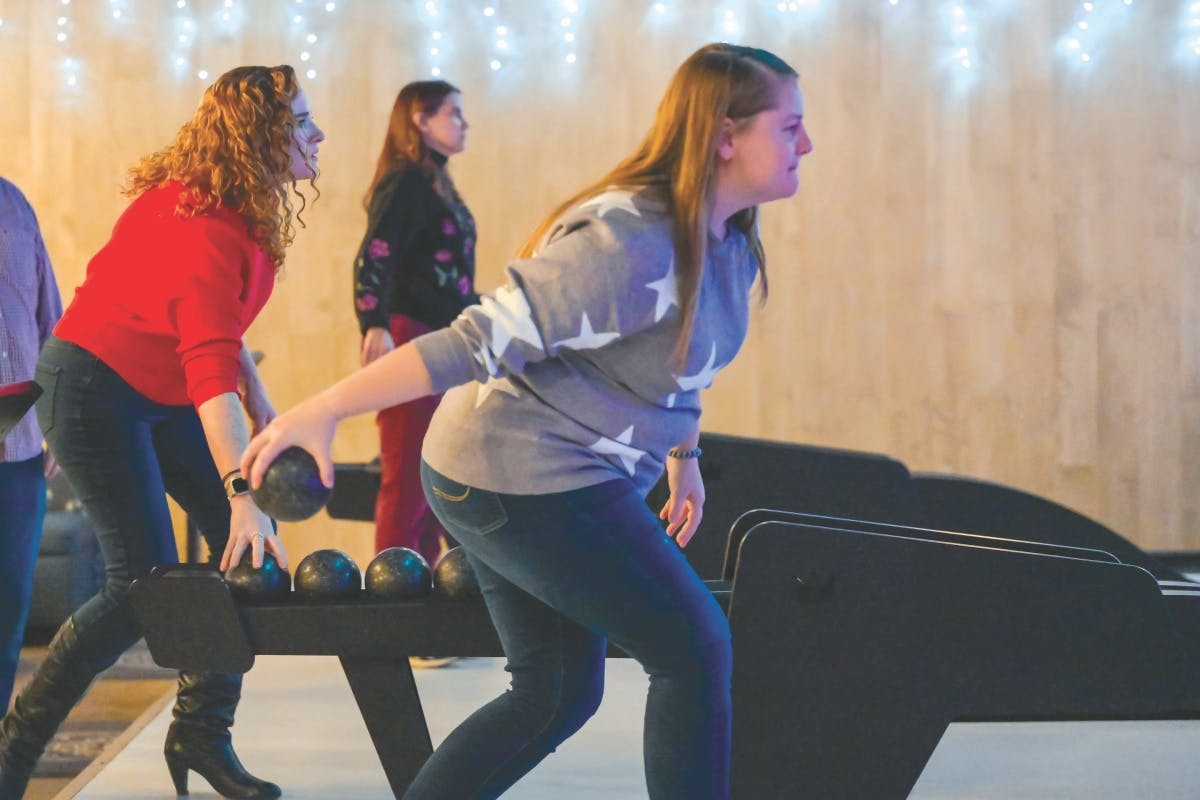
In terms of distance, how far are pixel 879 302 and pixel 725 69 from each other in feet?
12.9

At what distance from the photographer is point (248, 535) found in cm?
211

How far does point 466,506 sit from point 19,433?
46.6 inches

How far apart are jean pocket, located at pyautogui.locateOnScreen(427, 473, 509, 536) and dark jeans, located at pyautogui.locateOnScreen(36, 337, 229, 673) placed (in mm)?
794

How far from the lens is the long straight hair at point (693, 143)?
1.59 metres

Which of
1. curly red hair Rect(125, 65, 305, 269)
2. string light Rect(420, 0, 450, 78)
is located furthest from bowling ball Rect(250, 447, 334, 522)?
string light Rect(420, 0, 450, 78)

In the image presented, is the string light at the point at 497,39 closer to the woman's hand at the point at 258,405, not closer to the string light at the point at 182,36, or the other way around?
the string light at the point at 182,36

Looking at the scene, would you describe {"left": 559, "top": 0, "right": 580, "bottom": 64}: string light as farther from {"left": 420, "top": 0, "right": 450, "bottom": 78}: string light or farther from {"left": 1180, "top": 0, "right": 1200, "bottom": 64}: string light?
{"left": 1180, "top": 0, "right": 1200, "bottom": 64}: string light

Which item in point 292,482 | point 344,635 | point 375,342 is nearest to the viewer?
point 292,482

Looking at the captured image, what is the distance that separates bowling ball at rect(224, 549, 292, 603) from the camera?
214 centimetres

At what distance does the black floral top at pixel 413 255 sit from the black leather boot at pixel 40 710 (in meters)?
1.60

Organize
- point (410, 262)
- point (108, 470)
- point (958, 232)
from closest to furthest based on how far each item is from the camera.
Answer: point (108, 470) → point (410, 262) → point (958, 232)

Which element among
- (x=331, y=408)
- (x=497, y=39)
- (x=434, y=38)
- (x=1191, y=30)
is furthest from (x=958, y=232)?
(x=331, y=408)

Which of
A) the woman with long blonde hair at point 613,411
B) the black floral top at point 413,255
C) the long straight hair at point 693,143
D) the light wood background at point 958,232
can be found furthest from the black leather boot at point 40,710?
the light wood background at point 958,232

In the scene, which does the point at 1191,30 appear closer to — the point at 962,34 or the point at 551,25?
the point at 962,34
